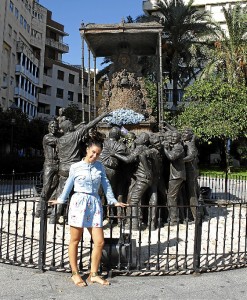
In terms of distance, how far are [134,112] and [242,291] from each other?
803 cm

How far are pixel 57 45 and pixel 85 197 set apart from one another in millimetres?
59817

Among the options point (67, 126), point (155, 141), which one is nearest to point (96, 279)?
point (155, 141)

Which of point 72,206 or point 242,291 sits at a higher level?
point 72,206

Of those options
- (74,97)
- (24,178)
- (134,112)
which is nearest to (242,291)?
(134,112)

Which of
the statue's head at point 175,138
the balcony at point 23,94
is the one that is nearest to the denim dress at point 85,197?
the statue's head at point 175,138

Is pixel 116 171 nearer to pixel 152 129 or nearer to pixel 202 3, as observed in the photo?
pixel 152 129

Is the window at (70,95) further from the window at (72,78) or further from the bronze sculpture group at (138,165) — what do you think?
the bronze sculpture group at (138,165)

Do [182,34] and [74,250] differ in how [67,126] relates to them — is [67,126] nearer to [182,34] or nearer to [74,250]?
[74,250]

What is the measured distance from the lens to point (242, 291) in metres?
5.12

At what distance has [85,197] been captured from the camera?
518 centimetres

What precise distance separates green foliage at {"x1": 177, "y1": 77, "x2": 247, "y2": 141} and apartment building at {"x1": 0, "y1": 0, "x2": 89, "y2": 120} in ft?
27.2

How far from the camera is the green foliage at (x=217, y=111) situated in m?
26.8

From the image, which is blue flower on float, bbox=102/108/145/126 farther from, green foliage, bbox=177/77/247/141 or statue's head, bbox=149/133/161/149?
green foliage, bbox=177/77/247/141

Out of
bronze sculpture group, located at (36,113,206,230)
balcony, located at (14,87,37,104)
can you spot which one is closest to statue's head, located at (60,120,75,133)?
bronze sculpture group, located at (36,113,206,230)
